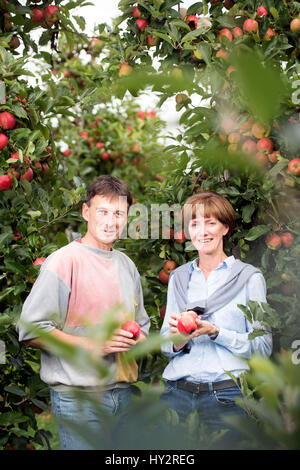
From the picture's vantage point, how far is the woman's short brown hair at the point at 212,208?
1.89 meters

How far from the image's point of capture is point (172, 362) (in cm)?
185

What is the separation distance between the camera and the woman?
1716 millimetres

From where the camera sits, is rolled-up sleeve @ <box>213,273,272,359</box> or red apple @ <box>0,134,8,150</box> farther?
red apple @ <box>0,134,8,150</box>

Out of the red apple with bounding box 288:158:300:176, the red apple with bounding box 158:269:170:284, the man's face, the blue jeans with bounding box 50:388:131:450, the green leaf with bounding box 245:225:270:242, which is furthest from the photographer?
the red apple with bounding box 158:269:170:284

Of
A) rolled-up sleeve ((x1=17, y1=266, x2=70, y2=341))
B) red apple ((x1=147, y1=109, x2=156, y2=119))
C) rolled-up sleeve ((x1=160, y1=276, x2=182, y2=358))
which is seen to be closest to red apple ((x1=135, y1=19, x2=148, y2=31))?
rolled-up sleeve ((x1=160, y1=276, x2=182, y2=358))

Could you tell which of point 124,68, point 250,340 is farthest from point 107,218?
point 124,68

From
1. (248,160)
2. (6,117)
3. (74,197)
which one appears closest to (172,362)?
(74,197)

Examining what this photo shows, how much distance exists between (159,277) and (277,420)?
205 cm

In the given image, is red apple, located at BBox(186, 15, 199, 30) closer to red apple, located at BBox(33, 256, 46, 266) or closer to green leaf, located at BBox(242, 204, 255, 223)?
green leaf, located at BBox(242, 204, 255, 223)

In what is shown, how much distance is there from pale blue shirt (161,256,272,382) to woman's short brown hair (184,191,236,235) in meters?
0.18

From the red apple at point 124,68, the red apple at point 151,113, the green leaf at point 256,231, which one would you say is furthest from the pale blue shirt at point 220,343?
the red apple at point 151,113

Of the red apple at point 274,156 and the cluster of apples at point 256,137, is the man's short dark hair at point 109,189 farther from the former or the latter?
the red apple at point 274,156
